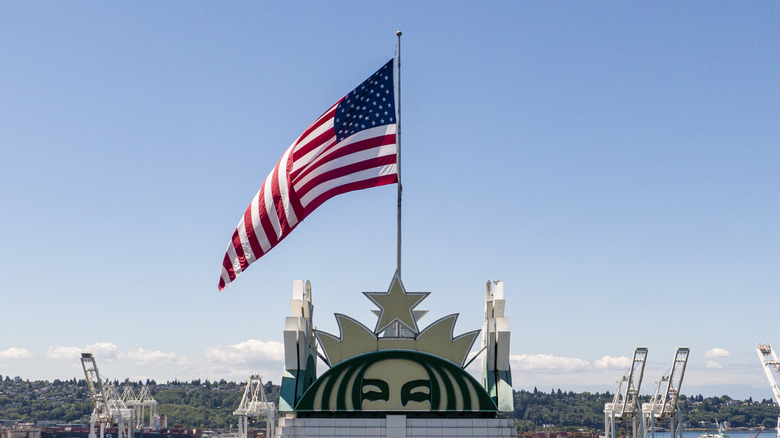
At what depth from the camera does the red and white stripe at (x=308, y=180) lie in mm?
29297

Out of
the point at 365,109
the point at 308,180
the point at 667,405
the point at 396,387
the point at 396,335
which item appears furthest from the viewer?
the point at 667,405

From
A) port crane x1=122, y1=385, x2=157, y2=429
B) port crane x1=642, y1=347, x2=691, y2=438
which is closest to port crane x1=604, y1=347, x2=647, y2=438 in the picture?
port crane x1=642, y1=347, x2=691, y2=438

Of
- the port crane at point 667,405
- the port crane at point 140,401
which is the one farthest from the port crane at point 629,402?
the port crane at point 140,401

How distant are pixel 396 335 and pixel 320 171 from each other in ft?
20.3

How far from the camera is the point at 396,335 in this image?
2975 cm

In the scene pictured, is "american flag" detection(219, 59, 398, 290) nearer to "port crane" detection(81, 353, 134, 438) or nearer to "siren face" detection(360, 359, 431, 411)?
"siren face" detection(360, 359, 431, 411)

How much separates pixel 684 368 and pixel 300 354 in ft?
254

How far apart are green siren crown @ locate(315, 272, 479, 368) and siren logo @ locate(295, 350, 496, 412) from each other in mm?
519

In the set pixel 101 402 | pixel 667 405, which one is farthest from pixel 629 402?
pixel 101 402

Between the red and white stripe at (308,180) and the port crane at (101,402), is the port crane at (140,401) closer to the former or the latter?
the port crane at (101,402)

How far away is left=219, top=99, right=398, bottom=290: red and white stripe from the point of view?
2930cm

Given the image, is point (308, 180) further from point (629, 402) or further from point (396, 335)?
point (629, 402)

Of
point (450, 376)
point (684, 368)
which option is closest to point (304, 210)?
point (450, 376)

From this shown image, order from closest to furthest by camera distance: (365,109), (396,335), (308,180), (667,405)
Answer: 1. (308,180)
2. (396,335)
3. (365,109)
4. (667,405)
